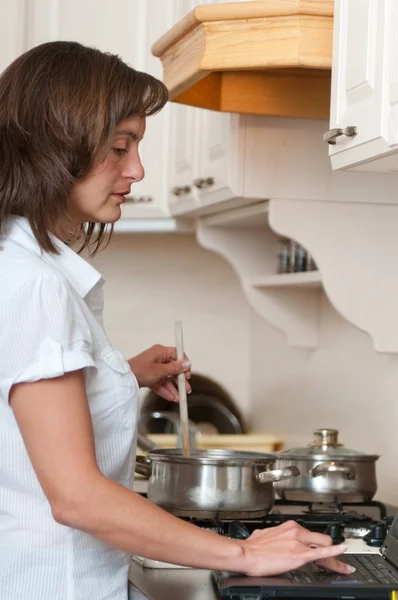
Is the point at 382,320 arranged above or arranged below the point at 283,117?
below

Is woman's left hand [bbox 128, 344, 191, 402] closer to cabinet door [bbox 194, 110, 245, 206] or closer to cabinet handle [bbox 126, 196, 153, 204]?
cabinet door [bbox 194, 110, 245, 206]

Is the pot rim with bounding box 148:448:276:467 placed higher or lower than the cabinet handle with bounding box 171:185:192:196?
lower

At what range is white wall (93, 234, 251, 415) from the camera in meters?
3.19

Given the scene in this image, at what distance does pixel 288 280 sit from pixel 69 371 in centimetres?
123

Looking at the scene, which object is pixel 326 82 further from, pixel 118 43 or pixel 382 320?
pixel 118 43

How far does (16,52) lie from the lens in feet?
9.20

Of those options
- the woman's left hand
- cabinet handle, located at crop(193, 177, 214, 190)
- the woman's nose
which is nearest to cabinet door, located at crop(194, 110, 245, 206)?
cabinet handle, located at crop(193, 177, 214, 190)

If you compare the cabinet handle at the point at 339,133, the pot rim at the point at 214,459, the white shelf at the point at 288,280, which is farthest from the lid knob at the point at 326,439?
the cabinet handle at the point at 339,133

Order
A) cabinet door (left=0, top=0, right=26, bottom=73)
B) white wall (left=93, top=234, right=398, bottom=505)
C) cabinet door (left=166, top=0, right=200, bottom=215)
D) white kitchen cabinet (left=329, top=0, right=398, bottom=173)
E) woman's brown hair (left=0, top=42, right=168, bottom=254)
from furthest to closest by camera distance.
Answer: white wall (left=93, top=234, right=398, bottom=505) < cabinet door (left=0, top=0, right=26, bottom=73) < cabinet door (left=166, top=0, right=200, bottom=215) < white kitchen cabinet (left=329, top=0, right=398, bottom=173) < woman's brown hair (left=0, top=42, right=168, bottom=254)

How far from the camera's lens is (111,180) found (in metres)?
1.22

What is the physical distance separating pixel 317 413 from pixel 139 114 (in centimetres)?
152

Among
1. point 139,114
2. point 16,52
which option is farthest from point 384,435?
point 16,52

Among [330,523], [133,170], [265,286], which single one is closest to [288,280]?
[265,286]

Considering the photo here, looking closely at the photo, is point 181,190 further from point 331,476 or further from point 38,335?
point 38,335
